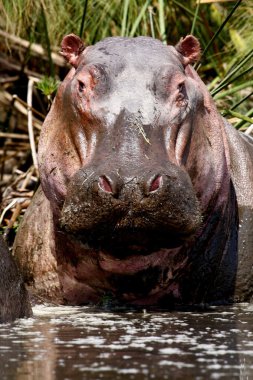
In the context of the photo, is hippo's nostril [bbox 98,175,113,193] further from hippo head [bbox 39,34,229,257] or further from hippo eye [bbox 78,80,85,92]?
hippo eye [bbox 78,80,85,92]

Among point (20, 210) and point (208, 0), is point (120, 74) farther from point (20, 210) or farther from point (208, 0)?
point (208, 0)

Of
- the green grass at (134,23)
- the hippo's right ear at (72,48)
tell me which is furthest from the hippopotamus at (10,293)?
the green grass at (134,23)

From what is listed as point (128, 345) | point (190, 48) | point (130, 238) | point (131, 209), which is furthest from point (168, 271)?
point (128, 345)

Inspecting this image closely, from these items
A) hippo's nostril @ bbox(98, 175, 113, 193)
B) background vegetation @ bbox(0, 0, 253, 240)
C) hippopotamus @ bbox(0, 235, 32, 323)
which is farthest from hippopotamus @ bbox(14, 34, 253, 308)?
background vegetation @ bbox(0, 0, 253, 240)

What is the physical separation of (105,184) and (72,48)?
1.16 meters

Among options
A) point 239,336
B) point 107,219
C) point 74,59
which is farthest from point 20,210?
point 239,336

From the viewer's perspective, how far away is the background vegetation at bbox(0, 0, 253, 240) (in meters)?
8.11

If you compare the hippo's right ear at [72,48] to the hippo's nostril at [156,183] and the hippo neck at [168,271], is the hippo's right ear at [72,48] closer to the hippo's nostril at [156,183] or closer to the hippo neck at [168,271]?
the hippo neck at [168,271]

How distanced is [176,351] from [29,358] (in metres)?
0.50

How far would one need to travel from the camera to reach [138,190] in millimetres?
4855

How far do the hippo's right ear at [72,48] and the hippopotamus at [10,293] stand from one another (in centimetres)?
119

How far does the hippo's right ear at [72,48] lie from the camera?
5.82 metres

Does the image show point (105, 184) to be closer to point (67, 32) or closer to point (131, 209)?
point (131, 209)

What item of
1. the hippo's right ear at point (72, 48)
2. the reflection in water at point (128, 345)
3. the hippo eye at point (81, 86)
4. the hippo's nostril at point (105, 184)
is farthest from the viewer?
the hippo's right ear at point (72, 48)
